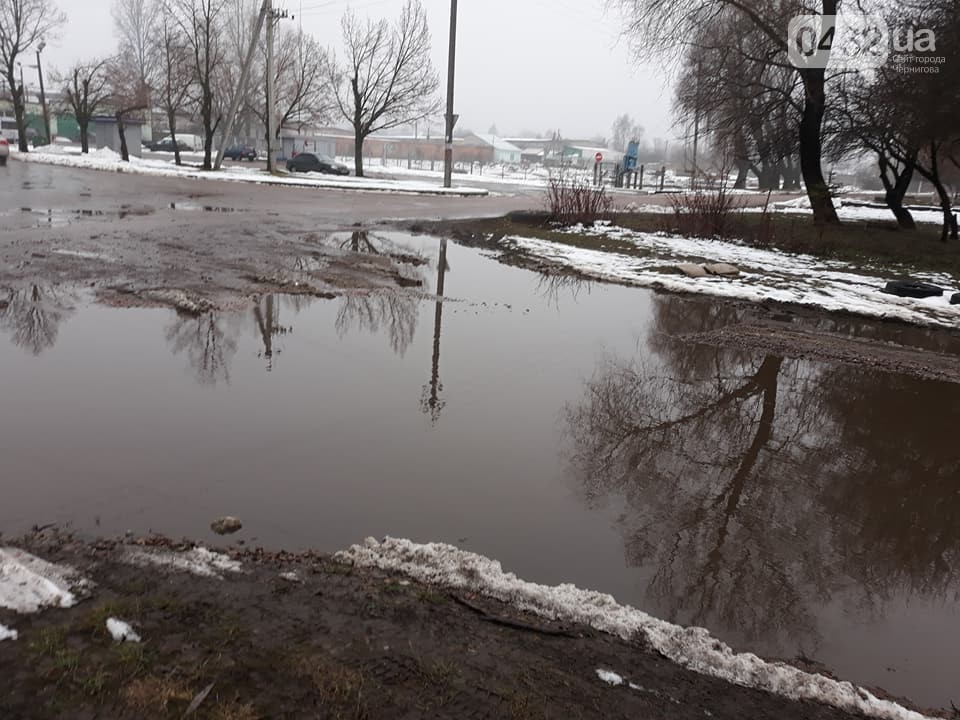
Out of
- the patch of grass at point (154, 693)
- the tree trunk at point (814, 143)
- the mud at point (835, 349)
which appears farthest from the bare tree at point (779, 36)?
the patch of grass at point (154, 693)

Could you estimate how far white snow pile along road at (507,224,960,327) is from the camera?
1036 cm

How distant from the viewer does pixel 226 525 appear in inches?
144

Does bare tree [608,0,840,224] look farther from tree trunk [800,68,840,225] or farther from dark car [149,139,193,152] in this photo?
dark car [149,139,193,152]

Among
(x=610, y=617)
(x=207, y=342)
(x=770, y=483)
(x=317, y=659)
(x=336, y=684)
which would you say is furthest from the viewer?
(x=207, y=342)

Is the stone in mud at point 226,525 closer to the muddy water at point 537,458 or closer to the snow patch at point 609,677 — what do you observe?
the muddy water at point 537,458

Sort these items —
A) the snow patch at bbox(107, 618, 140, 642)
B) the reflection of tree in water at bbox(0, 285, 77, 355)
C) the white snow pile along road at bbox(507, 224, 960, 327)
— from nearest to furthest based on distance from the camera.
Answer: the snow patch at bbox(107, 618, 140, 642) < the reflection of tree in water at bbox(0, 285, 77, 355) < the white snow pile along road at bbox(507, 224, 960, 327)

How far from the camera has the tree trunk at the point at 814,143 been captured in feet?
59.7

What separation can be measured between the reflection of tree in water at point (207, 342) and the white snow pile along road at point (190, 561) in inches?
104

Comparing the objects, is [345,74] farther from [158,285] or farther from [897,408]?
[897,408]

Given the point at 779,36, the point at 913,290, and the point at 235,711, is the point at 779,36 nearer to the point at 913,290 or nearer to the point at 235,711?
the point at 913,290

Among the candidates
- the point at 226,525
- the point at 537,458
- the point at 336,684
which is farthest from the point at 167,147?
the point at 336,684

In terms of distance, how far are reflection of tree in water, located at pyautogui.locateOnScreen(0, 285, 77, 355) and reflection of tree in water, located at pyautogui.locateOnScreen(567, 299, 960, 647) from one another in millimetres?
4979

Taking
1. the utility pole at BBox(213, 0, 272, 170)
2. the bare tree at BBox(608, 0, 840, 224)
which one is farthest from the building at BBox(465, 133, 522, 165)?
the bare tree at BBox(608, 0, 840, 224)

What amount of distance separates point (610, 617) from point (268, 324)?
5.48m
